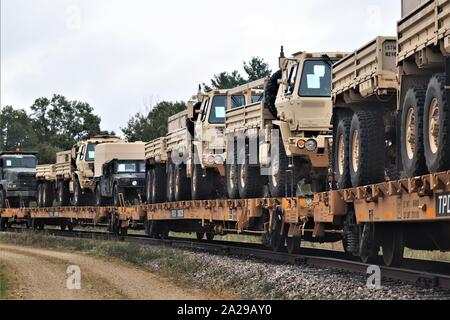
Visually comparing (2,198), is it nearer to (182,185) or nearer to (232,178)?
(182,185)

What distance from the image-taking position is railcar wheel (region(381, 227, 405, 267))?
15312 mm

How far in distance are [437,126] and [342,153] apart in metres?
4.58

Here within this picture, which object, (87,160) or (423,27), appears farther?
(87,160)

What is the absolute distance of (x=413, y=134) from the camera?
43.3ft

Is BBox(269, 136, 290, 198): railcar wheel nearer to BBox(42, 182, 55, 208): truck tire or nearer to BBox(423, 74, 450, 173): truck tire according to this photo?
BBox(423, 74, 450, 173): truck tire

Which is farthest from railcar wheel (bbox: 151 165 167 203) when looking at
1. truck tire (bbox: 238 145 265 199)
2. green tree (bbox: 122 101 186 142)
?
green tree (bbox: 122 101 186 142)

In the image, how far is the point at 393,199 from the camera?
43.3 feet

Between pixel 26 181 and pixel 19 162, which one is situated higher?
pixel 19 162

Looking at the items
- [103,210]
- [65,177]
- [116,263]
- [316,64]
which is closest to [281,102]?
[316,64]

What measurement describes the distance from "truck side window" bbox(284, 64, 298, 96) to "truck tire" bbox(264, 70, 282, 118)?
2.87 ft

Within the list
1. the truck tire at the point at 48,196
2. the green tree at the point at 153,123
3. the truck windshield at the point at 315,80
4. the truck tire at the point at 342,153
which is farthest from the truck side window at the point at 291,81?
the green tree at the point at 153,123

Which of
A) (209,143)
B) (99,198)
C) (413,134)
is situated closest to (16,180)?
(99,198)

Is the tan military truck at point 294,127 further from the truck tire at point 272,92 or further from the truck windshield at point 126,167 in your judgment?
the truck windshield at point 126,167

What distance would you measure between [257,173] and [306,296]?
8.33 m
